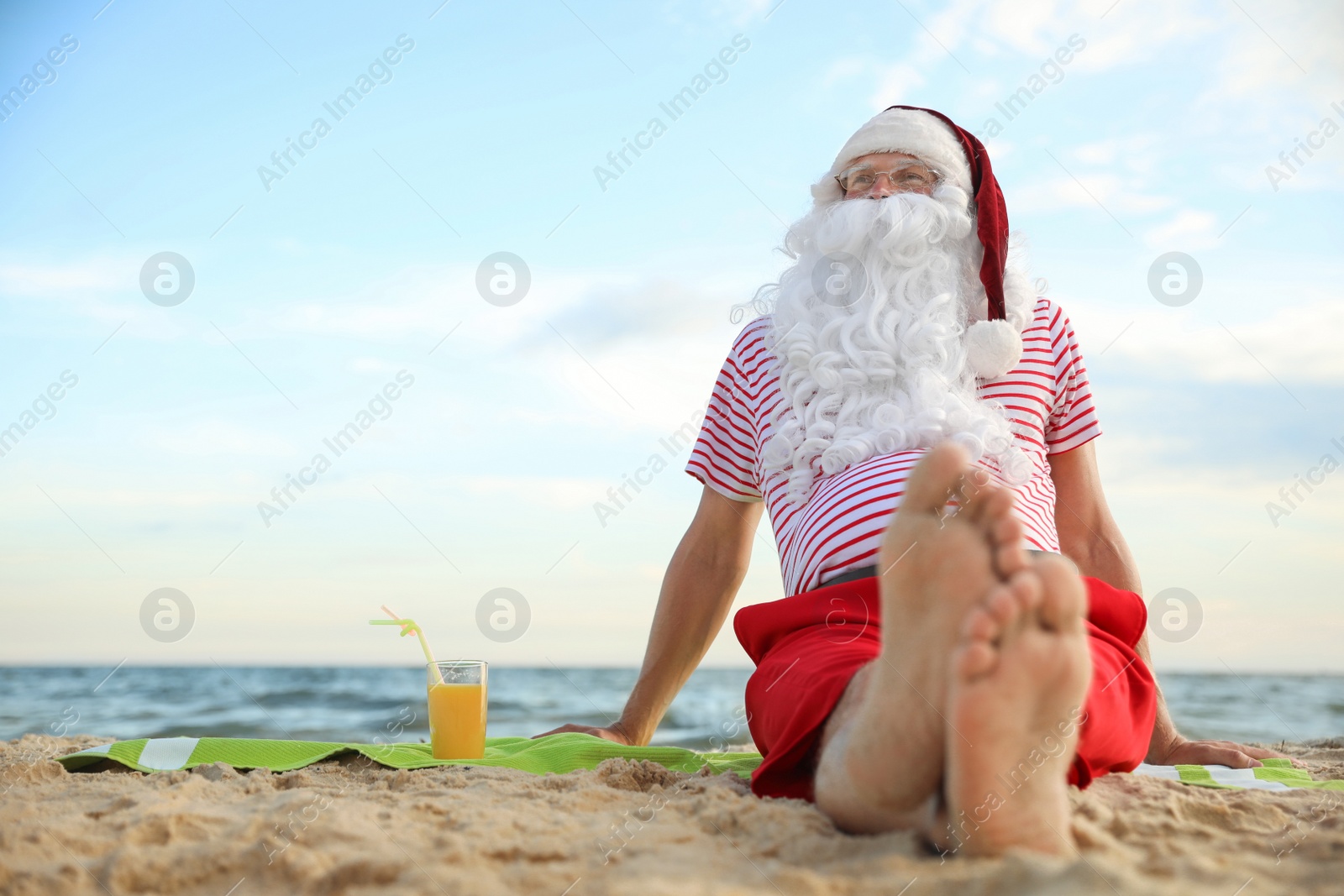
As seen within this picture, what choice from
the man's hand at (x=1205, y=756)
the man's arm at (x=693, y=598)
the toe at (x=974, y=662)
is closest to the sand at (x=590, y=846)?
the toe at (x=974, y=662)

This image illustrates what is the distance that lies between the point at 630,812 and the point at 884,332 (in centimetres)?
124

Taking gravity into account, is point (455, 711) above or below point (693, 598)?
below

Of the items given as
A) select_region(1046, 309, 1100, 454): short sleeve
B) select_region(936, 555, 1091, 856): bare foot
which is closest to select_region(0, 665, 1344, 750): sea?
select_region(1046, 309, 1100, 454): short sleeve

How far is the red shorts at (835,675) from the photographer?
1.32m

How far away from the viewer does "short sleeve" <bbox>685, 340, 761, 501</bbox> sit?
7.50 ft

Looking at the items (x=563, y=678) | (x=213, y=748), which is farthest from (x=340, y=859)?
(x=563, y=678)

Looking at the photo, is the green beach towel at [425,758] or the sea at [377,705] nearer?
the green beach towel at [425,758]

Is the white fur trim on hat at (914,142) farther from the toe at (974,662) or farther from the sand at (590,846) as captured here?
the toe at (974,662)

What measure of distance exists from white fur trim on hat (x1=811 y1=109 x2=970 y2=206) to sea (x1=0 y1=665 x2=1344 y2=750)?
187 cm

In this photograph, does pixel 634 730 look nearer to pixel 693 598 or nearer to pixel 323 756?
pixel 693 598

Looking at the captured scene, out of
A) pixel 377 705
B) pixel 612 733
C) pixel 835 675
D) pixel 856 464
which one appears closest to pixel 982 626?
pixel 835 675

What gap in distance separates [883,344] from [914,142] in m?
0.64

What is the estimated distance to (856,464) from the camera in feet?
6.15

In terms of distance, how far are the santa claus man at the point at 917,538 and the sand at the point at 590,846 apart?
84 mm
